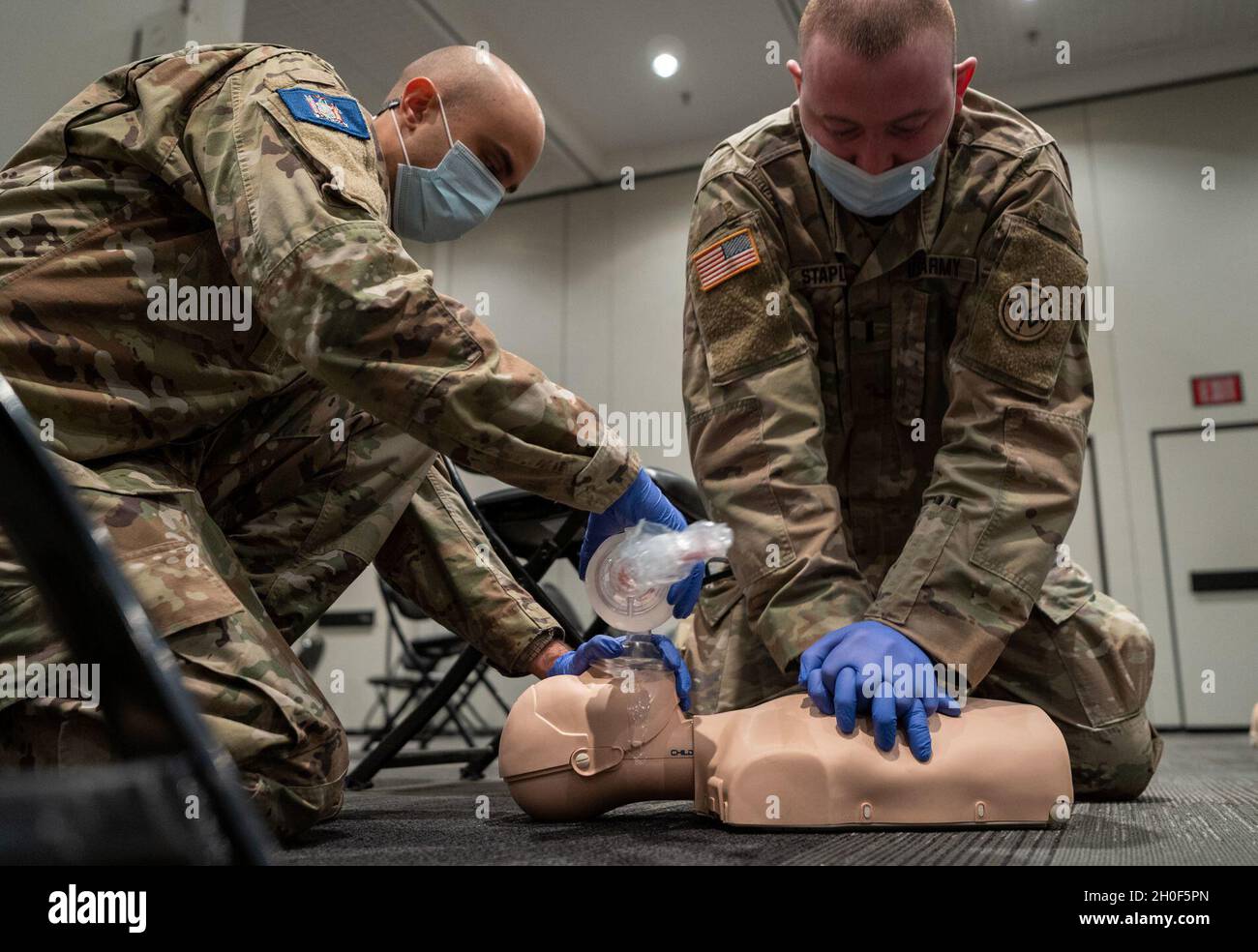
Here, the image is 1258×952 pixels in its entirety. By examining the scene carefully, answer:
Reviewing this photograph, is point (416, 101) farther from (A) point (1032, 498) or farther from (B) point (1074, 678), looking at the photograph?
(B) point (1074, 678)

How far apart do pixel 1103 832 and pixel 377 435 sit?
3.49ft

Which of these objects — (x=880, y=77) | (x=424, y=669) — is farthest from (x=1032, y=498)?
(x=424, y=669)

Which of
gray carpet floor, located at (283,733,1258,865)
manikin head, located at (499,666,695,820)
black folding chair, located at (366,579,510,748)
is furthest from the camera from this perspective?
black folding chair, located at (366,579,510,748)

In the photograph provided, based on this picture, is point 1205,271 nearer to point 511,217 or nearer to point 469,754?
point 511,217

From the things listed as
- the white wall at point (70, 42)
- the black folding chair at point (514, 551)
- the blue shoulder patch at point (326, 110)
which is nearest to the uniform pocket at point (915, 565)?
the black folding chair at point (514, 551)

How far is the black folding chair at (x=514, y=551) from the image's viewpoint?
179cm

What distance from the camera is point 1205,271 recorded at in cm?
482

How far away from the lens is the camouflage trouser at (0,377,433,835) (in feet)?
3.10

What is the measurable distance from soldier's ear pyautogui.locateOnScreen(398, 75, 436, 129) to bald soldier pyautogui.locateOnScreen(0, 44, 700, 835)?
30 cm

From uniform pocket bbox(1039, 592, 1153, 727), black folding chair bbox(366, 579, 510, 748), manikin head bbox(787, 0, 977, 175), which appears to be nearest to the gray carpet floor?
uniform pocket bbox(1039, 592, 1153, 727)

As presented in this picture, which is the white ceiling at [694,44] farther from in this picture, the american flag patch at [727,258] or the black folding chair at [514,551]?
the american flag patch at [727,258]

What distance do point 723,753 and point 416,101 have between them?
1.04 m

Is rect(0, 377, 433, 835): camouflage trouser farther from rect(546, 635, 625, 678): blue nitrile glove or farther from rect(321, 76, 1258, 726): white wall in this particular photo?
rect(321, 76, 1258, 726): white wall

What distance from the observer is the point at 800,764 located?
96 cm
